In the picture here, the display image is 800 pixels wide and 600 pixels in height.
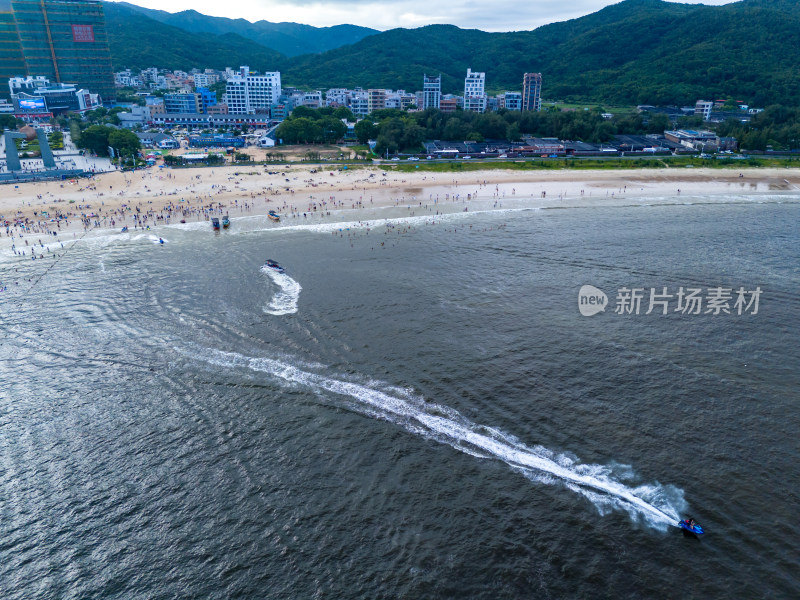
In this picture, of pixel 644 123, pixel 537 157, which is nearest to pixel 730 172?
pixel 537 157

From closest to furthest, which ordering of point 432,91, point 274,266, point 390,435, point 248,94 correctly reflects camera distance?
point 390,435 → point 274,266 → point 248,94 → point 432,91

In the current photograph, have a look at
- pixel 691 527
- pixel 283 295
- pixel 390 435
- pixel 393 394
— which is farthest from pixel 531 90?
pixel 691 527

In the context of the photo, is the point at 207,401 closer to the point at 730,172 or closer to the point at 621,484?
the point at 621,484

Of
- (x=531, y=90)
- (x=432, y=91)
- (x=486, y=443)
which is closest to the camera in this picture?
(x=486, y=443)

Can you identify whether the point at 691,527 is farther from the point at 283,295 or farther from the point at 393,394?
the point at 283,295

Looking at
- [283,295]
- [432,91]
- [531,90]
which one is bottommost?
[283,295]
